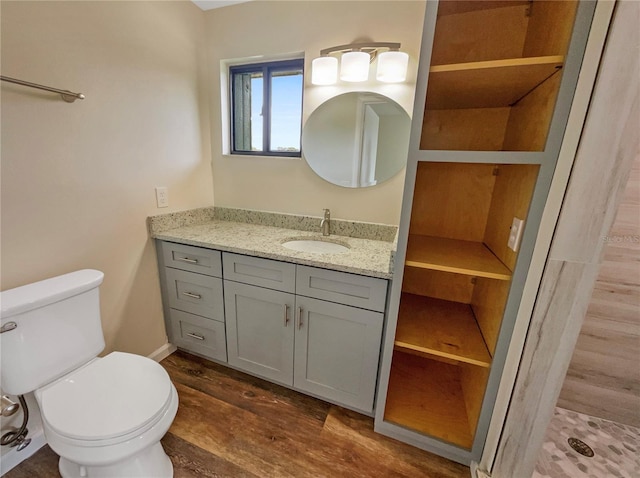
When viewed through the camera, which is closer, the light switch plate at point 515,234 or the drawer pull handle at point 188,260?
the light switch plate at point 515,234

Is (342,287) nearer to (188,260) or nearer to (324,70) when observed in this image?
(188,260)

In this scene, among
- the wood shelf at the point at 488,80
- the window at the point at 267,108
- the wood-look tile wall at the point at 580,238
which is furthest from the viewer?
the window at the point at 267,108

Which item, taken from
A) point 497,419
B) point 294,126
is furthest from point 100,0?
point 497,419

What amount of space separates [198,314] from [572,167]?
1.90 metres

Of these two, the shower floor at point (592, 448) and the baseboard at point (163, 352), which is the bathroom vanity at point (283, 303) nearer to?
the baseboard at point (163, 352)

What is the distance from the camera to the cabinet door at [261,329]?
56.9 inches

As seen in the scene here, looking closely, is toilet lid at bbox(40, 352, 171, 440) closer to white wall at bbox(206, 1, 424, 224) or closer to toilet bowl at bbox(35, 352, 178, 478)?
toilet bowl at bbox(35, 352, 178, 478)

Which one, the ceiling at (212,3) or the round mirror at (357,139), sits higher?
the ceiling at (212,3)

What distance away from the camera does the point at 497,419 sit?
1.09 m

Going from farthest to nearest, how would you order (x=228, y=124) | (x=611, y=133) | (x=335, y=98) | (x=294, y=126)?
1. (x=228, y=124)
2. (x=294, y=126)
3. (x=335, y=98)
4. (x=611, y=133)

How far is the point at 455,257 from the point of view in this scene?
3.87 feet

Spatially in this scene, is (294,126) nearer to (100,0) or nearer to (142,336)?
(100,0)

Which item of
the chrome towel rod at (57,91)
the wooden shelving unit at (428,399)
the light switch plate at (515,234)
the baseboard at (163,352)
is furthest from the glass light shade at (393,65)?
the baseboard at (163,352)

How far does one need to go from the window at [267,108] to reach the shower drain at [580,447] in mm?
2214
